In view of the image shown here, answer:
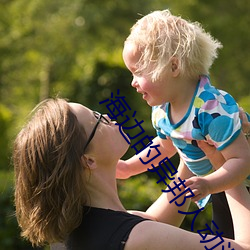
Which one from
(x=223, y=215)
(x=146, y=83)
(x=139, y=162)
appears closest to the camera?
(x=146, y=83)

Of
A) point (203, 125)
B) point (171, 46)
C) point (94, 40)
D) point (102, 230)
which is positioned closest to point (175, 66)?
point (171, 46)

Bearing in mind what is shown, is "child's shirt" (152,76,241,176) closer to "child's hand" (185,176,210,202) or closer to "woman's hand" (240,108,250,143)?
"woman's hand" (240,108,250,143)

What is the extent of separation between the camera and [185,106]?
9.58ft

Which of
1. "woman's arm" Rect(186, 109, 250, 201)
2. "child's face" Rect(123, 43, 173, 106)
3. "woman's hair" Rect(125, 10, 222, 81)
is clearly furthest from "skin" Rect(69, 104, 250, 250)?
"woman's hair" Rect(125, 10, 222, 81)

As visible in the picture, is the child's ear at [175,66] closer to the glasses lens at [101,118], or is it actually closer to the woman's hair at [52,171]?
the glasses lens at [101,118]

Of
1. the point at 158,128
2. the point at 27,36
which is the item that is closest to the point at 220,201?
the point at 158,128

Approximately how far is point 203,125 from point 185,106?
0.16 m

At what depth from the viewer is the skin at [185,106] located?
106 inches

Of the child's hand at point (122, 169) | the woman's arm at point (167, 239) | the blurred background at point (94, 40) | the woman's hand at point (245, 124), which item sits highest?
the woman's hand at point (245, 124)

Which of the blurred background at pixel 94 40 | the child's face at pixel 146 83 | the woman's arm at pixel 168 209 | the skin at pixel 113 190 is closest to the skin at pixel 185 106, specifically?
the child's face at pixel 146 83

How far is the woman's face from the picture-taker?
2.85m

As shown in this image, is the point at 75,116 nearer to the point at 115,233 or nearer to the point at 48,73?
the point at 115,233

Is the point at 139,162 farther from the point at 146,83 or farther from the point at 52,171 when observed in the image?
the point at 52,171

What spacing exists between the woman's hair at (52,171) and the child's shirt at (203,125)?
16.0 inches
